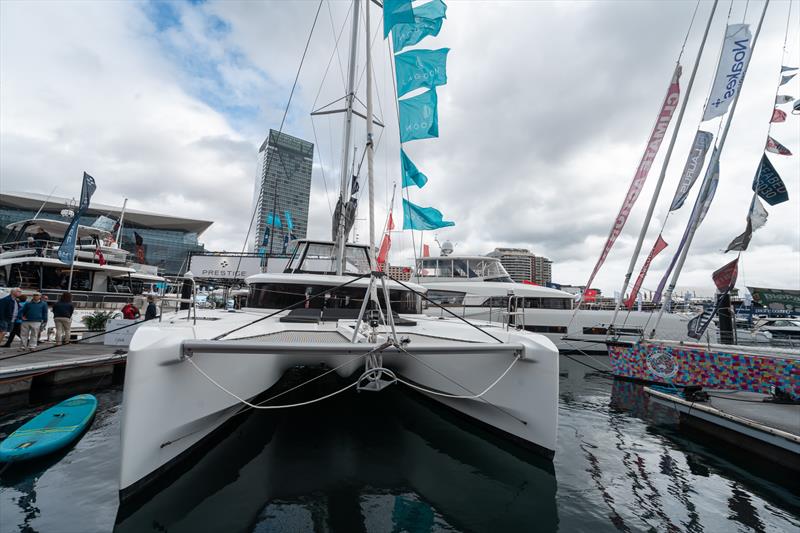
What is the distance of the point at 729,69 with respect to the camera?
8.29 m

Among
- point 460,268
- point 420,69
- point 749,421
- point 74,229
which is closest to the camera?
point 749,421

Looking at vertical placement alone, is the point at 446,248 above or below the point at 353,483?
above

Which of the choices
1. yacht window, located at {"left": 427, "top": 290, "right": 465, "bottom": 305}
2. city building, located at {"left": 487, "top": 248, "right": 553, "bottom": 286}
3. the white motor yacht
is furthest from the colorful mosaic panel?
city building, located at {"left": 487, "top": 248, "right": 553, "bottom": 286}

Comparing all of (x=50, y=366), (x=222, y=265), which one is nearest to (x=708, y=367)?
(x=50, y=366)

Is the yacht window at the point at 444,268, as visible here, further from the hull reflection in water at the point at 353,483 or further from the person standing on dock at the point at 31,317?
the person standing on dock at the point at 31,317

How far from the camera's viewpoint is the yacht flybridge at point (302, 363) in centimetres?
301

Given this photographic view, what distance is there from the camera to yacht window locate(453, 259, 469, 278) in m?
15.5

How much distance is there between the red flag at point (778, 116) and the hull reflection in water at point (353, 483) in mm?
10161

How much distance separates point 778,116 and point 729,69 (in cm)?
171

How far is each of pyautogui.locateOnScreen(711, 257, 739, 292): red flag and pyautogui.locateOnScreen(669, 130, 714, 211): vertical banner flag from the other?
1903 millimetres

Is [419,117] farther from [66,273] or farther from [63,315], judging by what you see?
[66,273]

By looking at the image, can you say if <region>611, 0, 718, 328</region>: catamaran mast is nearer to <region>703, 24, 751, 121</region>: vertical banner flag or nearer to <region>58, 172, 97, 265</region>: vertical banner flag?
<region>703, 24, 751, 121</region>: vertical banner flag

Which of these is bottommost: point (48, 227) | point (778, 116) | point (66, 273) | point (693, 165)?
point (66, 273)

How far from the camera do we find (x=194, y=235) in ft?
213
